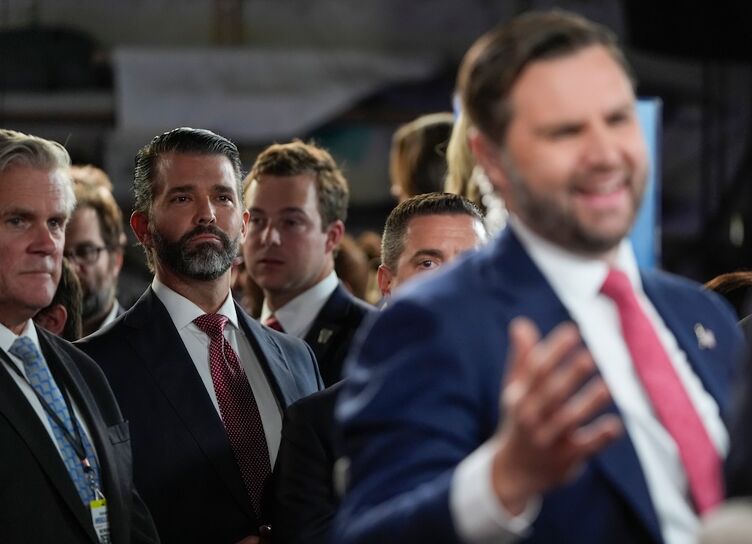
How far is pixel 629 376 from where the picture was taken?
169cm

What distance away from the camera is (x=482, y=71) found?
5.64 ft

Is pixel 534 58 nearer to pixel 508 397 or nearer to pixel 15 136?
pixel 508 397

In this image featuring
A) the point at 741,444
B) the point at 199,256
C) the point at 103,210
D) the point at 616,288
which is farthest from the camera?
the point at 103,210

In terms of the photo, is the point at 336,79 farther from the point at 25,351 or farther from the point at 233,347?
the point at 25,351

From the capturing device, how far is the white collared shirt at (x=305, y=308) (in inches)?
162

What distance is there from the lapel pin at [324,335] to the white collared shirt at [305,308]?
3.4 inches

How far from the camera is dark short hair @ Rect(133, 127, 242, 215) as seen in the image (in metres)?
3.50

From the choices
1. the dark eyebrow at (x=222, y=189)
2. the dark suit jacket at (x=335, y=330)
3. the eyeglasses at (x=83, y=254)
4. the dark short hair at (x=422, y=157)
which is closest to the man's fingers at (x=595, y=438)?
the dark eyebrow at (x=222, y=189)

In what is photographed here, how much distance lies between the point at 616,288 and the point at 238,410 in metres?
1.67

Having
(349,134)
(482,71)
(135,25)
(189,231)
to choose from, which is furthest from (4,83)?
(482,71)

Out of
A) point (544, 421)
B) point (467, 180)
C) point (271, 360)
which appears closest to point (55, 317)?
point (271, 360)

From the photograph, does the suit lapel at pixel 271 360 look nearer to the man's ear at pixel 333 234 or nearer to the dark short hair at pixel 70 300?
the dark short hair at pixel 70 300

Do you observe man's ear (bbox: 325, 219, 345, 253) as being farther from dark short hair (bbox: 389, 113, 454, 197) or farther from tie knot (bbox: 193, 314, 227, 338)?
tie knot (bbox: 193, 314, 227, 338)

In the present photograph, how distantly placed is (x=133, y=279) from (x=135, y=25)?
171 centimetres
